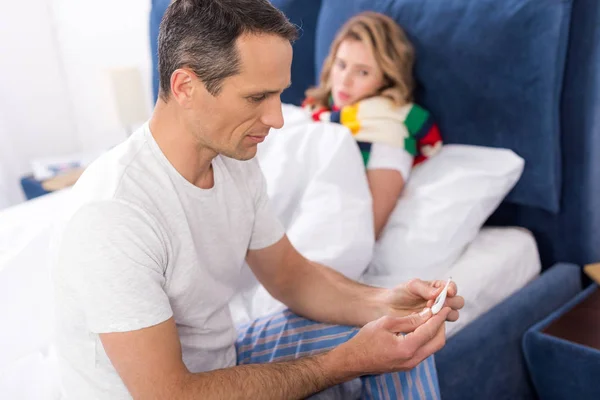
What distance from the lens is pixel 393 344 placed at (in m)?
1.04

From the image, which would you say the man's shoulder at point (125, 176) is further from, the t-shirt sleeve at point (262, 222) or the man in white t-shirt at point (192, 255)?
the t-shirt sleeve at point (262, 222)

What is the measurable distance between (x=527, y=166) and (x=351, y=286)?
60cm

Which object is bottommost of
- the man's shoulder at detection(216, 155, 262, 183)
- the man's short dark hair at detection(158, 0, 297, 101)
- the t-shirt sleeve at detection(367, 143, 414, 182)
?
the t-shirt sleeve at detection(367, 143, 414, 182)

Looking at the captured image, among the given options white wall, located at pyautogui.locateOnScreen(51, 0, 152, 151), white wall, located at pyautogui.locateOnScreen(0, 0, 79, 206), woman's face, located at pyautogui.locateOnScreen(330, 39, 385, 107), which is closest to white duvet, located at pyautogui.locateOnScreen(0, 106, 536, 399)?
woman's face, located at pyautogui.locateOnScreen(330, 39, 385, 107)

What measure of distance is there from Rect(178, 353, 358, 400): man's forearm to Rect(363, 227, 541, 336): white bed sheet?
1.26 feet

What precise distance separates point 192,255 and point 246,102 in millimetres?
266

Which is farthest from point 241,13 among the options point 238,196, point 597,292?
point 597,292

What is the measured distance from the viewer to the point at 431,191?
1.61m

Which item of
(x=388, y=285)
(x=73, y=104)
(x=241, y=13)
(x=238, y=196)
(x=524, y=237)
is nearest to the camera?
(x=241, y=13)

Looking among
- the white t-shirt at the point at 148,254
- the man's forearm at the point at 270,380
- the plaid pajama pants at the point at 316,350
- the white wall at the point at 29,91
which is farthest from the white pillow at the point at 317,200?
the white wall at the point at 29,91

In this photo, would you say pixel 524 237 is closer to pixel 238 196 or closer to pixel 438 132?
pixel 438 132

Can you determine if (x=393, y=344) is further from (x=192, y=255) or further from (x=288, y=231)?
(x=288, y=231)

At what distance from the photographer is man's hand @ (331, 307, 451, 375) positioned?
104cm

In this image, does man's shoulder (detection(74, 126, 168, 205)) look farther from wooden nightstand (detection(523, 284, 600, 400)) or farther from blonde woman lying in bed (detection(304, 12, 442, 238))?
wooden nightstand (detection(523, 284, 600, 400))
